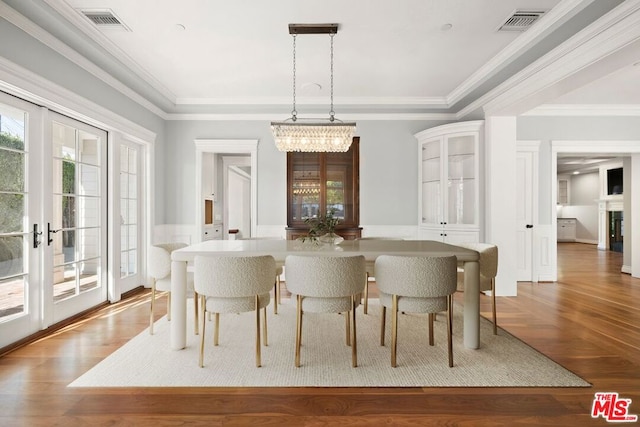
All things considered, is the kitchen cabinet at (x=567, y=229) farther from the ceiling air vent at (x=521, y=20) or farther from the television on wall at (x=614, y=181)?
the ceiling air vent at (x=521, y=20)

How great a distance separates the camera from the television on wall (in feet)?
28.3

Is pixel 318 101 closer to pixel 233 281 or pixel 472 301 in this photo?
pixel 233 281

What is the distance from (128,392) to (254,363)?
0.79m

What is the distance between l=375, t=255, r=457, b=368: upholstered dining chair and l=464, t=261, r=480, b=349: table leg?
0.34m

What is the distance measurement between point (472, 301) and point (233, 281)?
1858 millimetres

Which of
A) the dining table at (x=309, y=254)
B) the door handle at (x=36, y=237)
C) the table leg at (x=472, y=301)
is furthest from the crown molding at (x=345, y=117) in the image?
the table leg at (x=472, y=301)

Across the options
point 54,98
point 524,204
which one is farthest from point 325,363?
point 524,204

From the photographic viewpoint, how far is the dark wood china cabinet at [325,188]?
4.88m

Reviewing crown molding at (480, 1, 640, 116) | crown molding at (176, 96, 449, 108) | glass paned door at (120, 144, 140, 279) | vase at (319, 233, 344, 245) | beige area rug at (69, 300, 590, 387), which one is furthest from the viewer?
crown molding at (176, 96, 449, 108)

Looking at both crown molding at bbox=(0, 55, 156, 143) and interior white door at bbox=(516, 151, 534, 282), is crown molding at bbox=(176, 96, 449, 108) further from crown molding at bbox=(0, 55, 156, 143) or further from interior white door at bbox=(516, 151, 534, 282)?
interior white door at bbox=(516, 151, 534, 282)

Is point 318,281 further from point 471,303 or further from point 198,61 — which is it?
point 198,61

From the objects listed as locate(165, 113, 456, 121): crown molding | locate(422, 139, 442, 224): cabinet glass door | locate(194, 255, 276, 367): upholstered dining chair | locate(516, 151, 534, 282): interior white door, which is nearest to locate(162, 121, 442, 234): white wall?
locate(165, 113, 456, 121): crown molding

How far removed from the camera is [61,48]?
284 cm

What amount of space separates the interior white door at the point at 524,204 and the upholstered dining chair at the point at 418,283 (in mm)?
3438
